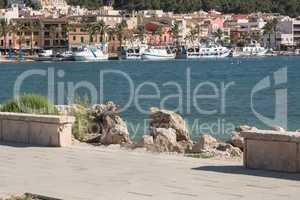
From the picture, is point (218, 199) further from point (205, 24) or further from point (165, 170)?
point (205, 24)

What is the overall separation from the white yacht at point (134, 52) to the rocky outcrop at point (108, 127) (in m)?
118

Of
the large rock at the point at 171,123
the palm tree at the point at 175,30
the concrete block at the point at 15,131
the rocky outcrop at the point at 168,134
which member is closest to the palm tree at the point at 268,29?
the palm tree at the point at 175,30

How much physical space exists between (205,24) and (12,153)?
16897 cm

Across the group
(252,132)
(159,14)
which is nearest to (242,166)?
(252,132)

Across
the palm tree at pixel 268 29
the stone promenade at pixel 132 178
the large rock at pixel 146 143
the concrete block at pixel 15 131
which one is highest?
the palm tree at pixel 268 29

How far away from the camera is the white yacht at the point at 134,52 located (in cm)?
13812

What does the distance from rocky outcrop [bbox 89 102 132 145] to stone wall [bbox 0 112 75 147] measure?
9.34 ft

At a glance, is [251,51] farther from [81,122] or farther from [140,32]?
[81,122]

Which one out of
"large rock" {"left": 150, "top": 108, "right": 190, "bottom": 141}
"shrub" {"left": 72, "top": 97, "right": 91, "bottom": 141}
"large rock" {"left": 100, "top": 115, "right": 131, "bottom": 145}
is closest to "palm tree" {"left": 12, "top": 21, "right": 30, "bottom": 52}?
"large rock" {"left": 150, "top": 108, "right": 190, "bottom": 141}

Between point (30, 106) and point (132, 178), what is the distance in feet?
19.0

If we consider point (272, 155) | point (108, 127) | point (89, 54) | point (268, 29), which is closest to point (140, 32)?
point (89, 54)

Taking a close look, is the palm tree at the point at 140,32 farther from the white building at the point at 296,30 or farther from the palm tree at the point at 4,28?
the white building at the point at 296,30

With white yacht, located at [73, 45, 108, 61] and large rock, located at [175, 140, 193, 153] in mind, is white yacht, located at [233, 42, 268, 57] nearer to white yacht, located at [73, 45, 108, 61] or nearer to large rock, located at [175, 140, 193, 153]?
white yacht, located at [73, 45, 108, 61]

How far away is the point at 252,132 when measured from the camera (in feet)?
31.8
